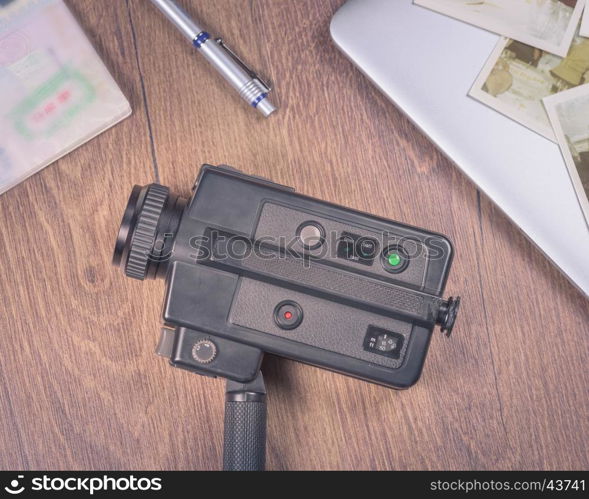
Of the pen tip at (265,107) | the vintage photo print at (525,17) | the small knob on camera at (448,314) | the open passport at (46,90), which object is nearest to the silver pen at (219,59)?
the pen tip at (265,107)

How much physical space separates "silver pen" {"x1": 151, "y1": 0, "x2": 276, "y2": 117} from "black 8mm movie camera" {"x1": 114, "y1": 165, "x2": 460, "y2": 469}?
17cm

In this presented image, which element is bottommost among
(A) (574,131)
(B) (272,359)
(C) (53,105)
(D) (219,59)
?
(B) (272,359)

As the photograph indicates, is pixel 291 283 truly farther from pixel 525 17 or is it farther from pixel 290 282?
pixel 525 17

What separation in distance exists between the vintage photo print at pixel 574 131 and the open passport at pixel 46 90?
19.6 inches

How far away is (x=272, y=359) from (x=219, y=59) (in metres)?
0.36

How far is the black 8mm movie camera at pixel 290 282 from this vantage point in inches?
22.9

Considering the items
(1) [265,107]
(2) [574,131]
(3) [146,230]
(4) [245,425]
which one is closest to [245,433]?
(4) [245,425]

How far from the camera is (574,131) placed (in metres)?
0.70

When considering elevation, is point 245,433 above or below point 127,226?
below

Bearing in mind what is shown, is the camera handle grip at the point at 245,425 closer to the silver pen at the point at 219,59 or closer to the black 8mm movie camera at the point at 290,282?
the black 8mm movie camera at the point at 290,282

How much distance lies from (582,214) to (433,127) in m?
0.19

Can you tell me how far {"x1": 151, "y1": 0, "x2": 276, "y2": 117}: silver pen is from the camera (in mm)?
717

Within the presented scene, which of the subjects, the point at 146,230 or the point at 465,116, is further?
the point at 465,116
